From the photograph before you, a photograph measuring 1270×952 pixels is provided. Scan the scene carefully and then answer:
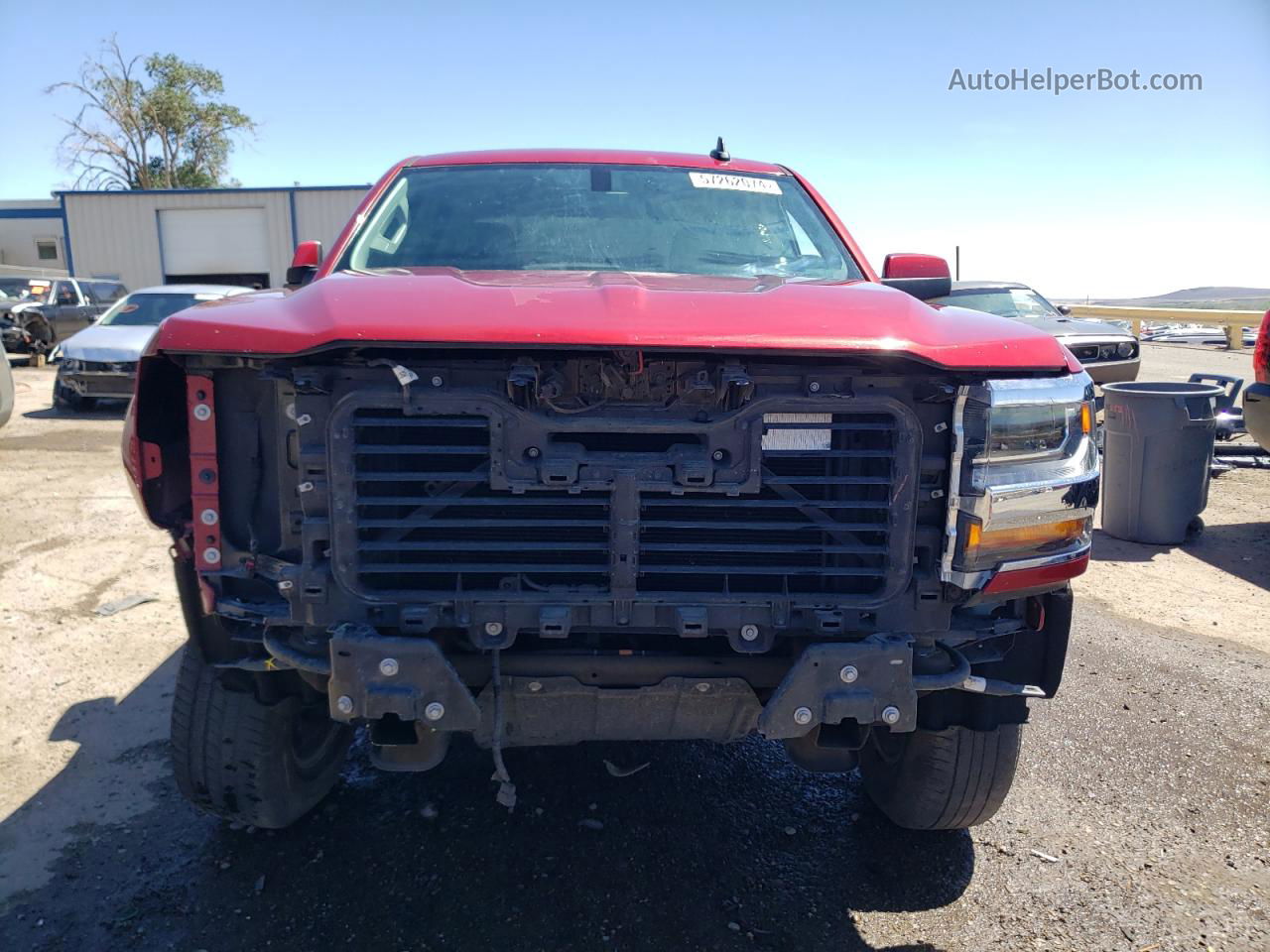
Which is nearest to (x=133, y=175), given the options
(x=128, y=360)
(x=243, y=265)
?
(x=243, y=265)

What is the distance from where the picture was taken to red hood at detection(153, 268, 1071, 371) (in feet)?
6.37

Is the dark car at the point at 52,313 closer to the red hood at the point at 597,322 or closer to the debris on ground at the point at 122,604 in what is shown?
the debris on ground at the point at 122,604

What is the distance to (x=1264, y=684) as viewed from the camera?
13.7 feet

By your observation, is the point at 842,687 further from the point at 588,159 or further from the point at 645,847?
the point at 588,159

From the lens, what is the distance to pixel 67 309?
17.8 metres

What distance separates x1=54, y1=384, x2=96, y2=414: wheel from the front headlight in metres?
12.2

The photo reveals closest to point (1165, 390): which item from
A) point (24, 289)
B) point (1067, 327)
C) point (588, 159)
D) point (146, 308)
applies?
point (1067, 327)

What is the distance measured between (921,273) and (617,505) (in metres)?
2.12

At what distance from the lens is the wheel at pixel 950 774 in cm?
270

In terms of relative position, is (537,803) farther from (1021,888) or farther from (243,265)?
(243,265)

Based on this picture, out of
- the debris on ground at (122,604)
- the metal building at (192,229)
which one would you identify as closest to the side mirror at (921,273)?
the debris on ground at (122,604)

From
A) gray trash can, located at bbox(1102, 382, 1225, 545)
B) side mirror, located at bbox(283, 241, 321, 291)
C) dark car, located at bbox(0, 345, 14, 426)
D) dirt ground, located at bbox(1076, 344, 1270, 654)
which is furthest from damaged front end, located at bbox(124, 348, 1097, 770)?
dark car, located at bbox(0, 345, 14, 426)

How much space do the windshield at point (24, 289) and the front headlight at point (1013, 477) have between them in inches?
844

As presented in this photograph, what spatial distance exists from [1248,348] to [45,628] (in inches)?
1049
